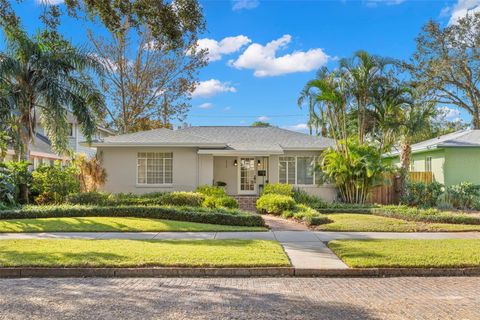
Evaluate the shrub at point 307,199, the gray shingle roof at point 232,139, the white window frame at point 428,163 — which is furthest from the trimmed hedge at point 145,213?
the white window frame at point 428,163

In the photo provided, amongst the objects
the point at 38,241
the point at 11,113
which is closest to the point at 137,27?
the point at 38,241

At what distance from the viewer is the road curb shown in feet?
23.1

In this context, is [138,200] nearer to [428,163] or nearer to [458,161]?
[458,161]

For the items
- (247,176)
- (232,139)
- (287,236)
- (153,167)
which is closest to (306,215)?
(287,236)

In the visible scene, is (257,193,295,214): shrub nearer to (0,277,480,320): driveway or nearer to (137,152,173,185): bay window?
(137,152,173,185): bay window

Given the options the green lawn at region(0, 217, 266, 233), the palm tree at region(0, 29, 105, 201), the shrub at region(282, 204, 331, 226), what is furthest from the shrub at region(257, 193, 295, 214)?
the palm tree at region(0, 29, 105, 201)

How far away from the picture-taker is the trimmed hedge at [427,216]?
13.4 meters

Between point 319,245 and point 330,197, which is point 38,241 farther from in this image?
point 330,197

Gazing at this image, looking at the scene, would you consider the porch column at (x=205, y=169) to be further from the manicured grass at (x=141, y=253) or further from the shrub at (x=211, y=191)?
the manicured grass at (x=141, y=253)

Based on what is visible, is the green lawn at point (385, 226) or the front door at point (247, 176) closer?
the green lawn at point (385, 226)

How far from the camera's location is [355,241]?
32.4 ft

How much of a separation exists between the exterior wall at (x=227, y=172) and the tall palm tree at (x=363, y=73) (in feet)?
24.1

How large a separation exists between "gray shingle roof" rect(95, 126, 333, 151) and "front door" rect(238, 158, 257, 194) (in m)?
0.93

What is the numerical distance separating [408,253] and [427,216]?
616 cm
